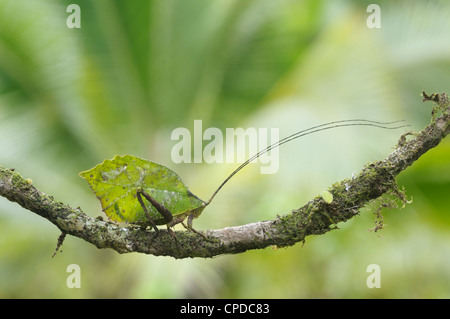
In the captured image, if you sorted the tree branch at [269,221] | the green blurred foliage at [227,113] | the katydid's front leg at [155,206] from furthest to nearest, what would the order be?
the green blurred foliage at [227,113]
the katydid's front leg at [155,206]
the tree branch at [269,221]

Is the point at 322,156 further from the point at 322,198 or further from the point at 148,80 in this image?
the point at 322,198

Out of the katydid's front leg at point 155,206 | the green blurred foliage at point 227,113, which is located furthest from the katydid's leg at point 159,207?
the green blurred foliage at point 227,113

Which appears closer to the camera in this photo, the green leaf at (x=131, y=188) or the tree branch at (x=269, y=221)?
the tree branch at (x=269, y=221)

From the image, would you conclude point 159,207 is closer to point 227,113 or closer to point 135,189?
point 135,189

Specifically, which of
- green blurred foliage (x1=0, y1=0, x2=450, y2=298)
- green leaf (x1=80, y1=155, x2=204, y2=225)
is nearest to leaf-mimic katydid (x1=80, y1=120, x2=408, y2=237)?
green leaf (x1=80, y1=155, x2=204, y2=225)

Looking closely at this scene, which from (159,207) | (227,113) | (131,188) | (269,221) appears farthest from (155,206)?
(227,113)

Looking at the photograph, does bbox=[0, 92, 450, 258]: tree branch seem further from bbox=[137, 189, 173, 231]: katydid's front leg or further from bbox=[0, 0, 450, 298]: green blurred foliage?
bbox=[0, 0, 450, 298]: green blurred foliage

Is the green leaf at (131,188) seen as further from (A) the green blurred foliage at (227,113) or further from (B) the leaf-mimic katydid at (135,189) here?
(A) the green blurred foliage at (227,113)
